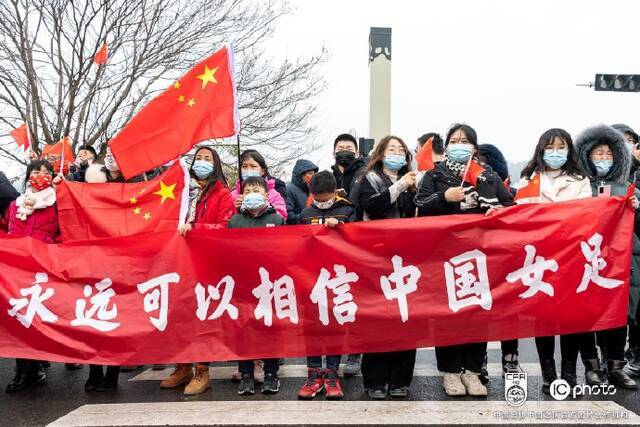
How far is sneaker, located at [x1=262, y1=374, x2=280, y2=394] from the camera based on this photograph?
3961 mm

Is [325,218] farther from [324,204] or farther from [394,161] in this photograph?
[394,161]

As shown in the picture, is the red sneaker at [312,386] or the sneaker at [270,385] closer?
the red sneaker at [312,386]

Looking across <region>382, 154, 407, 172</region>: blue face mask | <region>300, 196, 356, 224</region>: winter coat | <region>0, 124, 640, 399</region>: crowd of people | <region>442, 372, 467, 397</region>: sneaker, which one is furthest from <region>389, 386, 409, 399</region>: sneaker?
<region>382, 154, 407, 172</region>: blue face mask

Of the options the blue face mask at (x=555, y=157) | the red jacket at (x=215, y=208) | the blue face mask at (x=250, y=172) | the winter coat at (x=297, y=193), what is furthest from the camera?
the winter coat at (x=297, y=193)

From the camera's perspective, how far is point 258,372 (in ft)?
14.2

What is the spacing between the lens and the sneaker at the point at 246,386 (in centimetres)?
398

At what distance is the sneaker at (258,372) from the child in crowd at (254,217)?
0.13 metres

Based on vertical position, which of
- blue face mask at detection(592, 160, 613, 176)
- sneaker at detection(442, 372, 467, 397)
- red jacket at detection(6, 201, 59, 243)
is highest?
blue face mask at detection(592, 160, 613, 176)

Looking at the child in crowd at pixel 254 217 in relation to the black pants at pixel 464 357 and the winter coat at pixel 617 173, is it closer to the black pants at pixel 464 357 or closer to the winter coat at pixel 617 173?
the black pants at pixel 464 357

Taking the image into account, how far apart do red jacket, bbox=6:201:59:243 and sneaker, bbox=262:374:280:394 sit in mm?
2238

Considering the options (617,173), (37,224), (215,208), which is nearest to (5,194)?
(37,224)

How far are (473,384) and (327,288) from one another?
1233 mm

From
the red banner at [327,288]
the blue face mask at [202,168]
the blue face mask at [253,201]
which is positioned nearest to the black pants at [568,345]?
the red banner at [327,288]

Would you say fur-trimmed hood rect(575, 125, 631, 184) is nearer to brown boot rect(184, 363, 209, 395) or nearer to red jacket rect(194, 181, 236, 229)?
red jacket rect(194, 181, 236, 229)
